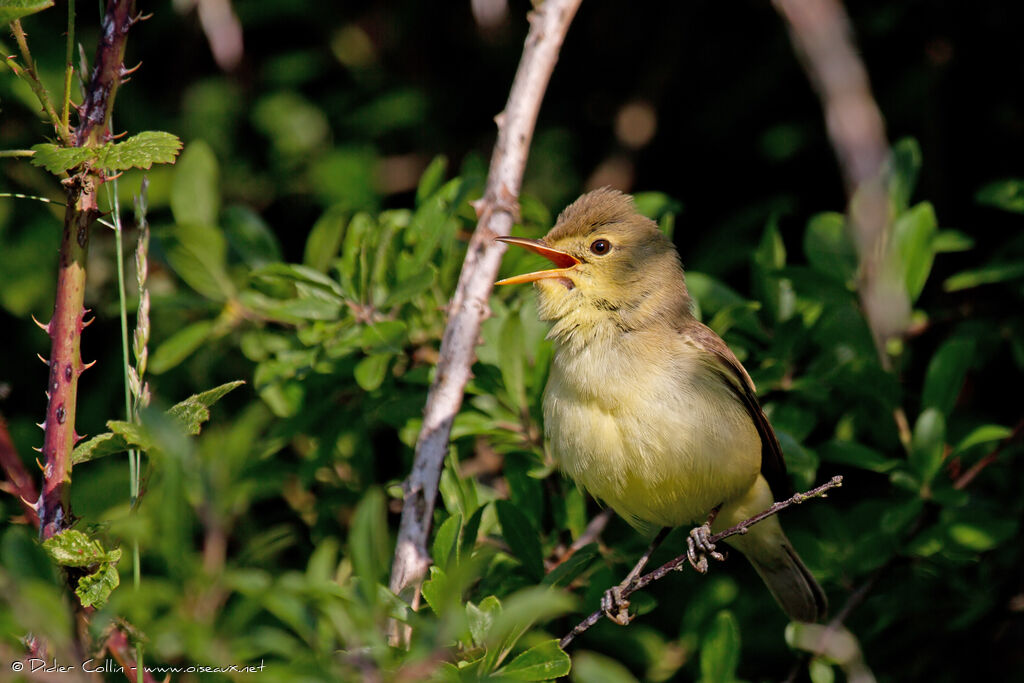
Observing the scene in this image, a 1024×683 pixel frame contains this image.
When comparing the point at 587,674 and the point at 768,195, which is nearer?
the point at 587,674

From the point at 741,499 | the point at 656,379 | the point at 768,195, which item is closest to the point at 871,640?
the point at 741,499

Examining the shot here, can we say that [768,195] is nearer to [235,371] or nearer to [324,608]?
[235,371]

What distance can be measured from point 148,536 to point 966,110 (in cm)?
399

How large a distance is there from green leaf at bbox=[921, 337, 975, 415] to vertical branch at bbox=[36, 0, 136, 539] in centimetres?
249

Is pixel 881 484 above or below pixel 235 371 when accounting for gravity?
below

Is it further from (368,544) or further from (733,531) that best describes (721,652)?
(368,544)

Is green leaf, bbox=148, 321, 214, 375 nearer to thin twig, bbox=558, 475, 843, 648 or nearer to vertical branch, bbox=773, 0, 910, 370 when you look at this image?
thin twig, bbox=558, 475, 843, 648

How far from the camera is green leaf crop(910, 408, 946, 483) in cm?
288

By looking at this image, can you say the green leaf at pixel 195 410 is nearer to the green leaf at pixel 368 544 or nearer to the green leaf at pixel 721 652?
the green leaf at pixel 368 544

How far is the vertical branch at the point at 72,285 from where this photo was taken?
1.91 metres

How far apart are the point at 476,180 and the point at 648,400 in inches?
40.4

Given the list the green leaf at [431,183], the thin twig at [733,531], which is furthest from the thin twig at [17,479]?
the green leaf at [431,183]

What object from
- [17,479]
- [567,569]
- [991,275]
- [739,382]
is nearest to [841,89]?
[739,382]

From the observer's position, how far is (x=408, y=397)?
9.87 ft
